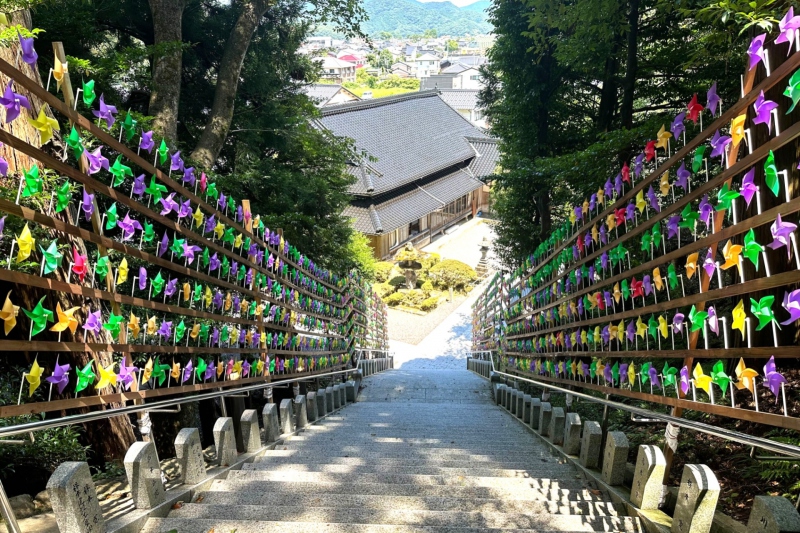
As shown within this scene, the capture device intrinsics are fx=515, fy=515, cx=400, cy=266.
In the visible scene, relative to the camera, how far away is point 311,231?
11.7 m

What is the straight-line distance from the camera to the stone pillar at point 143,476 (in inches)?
97.5

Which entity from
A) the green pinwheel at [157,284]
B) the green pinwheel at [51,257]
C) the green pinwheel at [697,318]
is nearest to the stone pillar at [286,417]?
the green pinwheel at [157,284]

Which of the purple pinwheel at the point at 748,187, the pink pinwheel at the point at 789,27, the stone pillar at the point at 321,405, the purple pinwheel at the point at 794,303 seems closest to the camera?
the purple pinwheel at the point at 794,303

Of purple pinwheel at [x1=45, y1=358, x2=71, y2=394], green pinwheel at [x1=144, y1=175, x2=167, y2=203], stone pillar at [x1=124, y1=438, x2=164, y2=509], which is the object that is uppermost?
green pinwheel at [x1=144, y1=175, x2=167, y2=203]

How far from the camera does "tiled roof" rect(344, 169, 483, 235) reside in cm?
2614

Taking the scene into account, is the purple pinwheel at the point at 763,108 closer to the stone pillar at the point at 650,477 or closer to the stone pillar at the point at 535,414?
the stone pillar at the point at 650,477

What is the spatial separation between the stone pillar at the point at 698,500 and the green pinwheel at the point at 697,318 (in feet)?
2.18

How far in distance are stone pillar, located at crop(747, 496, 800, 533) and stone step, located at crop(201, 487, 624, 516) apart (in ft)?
3.47

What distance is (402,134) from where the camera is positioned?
3325cm

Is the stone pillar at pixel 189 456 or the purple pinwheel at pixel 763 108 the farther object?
the stone pillar at pixel 189 456

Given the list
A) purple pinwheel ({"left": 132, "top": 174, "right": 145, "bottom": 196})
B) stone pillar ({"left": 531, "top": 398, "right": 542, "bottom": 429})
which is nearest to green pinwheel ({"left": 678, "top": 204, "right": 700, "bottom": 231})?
stone pillar ({"left": 531, "top": 398, "right": 542, "bottom": 429})

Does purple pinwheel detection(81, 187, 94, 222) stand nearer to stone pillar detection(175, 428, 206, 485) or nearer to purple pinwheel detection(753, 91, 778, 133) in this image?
stone pillar detection(175, 428, 206, 485)

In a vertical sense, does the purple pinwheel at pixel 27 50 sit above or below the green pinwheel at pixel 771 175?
above

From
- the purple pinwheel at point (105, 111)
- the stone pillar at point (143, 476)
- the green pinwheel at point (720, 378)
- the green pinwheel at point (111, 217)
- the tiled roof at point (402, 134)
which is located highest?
the tiled roof at point (402, 134)
